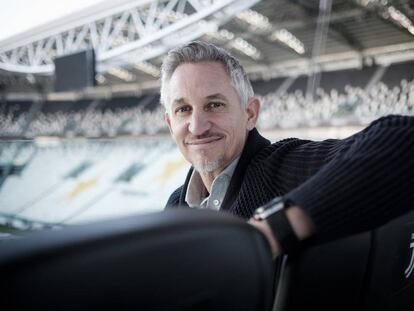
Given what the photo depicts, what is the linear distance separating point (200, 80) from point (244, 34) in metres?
10.5

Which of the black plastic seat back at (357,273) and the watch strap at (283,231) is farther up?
the watch strap at (283,231)

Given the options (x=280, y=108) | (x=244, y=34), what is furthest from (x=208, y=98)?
(x=244, y=34)

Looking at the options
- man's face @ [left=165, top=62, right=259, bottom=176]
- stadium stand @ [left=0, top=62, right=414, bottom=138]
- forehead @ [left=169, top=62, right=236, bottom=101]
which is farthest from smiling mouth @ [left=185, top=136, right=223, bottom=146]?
stadium stand @ [left=0, top=62, right=414, bottom=138]

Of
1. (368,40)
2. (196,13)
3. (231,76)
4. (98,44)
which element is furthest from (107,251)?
(98,44)

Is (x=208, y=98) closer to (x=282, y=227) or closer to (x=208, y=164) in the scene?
(x=208, y=164)

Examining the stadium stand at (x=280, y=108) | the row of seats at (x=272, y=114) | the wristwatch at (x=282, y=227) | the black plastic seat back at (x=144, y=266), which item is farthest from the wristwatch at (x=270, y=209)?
the row of seats at (x=272, y=114)

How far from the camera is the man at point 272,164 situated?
1.49 ft

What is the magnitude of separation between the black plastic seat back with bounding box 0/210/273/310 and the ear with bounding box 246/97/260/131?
2.39 feet

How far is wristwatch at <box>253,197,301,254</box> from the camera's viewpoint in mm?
438

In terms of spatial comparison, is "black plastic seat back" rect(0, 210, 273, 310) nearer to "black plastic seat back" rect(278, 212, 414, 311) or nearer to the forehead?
"black plastic seat back" rect(278, 212, 414, 311)

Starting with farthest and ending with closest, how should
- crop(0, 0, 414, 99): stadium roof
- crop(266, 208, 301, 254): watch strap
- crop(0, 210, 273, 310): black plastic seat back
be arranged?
crop(0, 0, 414, 99): stadium roof
crop(266, 208, 301, 254): watch strap
crop(0, 210, 273, 310): black plastic seat back

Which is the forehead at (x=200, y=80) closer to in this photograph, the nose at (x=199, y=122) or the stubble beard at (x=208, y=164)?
the nose at (x=199, y=122)

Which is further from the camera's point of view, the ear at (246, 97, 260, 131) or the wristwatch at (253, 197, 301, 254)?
the ear at (246, 97, 260, 131)

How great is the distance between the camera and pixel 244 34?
10.9 meters
